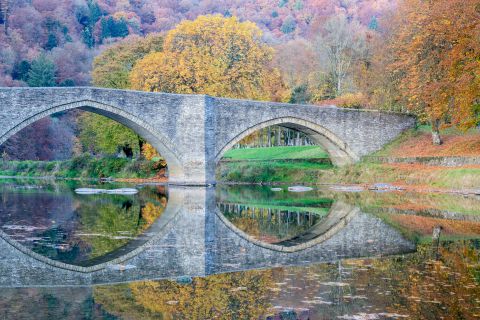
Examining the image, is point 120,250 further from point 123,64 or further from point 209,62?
point 123,64

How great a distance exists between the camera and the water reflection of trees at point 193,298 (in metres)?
6.55

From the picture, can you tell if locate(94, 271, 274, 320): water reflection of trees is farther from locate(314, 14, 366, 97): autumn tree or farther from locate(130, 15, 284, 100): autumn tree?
locate(314, 14, 366, 97): autumn tree

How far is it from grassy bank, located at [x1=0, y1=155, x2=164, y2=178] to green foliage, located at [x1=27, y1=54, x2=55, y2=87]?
17290 mm

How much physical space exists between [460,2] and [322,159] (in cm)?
1255

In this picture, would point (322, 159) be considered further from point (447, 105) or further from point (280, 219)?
point (280, 219)

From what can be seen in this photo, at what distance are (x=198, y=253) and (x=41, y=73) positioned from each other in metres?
60.1

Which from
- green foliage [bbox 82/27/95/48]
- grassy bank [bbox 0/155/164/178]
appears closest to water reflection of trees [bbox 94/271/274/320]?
grassy bank [bbox 0/155/164/178]

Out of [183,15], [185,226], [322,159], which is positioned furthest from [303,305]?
[183,15]

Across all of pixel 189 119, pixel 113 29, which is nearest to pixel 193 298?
pixel 189 119

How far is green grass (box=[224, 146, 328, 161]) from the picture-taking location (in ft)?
124

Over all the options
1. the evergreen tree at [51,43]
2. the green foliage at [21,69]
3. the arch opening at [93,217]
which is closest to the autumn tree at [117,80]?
the arch opening at [93,217]

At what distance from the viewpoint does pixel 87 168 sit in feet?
142

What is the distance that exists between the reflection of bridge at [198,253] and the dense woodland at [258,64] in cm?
1328

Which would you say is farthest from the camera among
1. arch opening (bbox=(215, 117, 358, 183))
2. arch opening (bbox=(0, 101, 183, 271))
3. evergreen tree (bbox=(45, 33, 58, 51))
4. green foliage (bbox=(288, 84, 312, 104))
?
evergreen tree (bbox=(45, 33, 58, 51))
